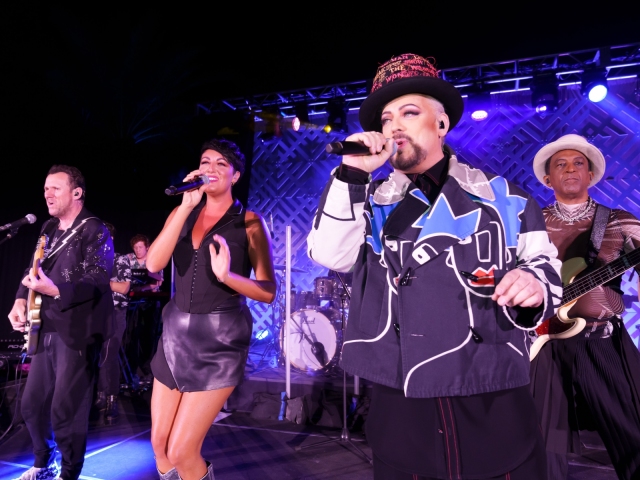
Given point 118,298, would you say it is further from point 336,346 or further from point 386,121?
point 386,121

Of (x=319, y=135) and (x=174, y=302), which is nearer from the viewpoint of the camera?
(x=174, y=302)

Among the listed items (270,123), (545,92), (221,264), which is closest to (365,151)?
(221,264)

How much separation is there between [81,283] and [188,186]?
59.3 inches

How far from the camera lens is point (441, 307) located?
1.40 m

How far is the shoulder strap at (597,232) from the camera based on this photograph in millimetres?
3152

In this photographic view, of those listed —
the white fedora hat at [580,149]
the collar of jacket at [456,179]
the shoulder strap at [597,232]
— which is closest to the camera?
the collar of jacket at [456,179]

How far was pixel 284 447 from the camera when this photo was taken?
475cm

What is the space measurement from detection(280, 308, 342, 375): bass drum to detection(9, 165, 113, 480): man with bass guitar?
12.8 feet

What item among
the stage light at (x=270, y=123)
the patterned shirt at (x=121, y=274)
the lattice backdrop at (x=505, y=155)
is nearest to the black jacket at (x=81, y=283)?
the patterned shirt at (x=121, y=274)

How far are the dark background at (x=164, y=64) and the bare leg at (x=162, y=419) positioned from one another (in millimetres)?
6970

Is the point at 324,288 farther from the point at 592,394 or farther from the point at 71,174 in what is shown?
the point at 592,394

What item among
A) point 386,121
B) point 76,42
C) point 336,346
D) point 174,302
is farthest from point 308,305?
point 76,42

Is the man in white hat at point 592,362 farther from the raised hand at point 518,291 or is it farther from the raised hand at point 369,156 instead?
the raised hand at point 369,156

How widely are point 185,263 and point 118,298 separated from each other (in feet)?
13.3
